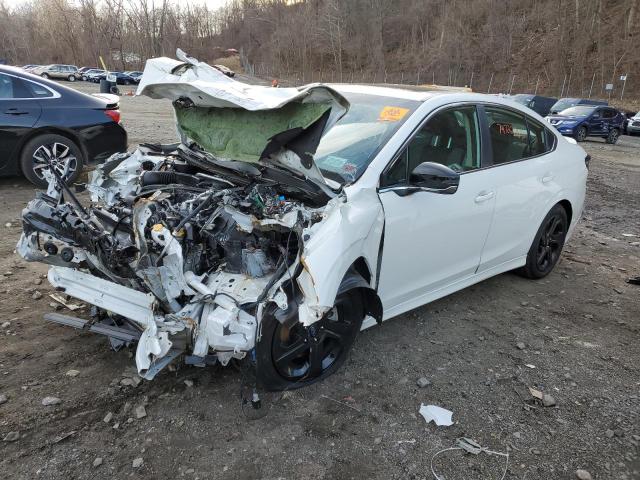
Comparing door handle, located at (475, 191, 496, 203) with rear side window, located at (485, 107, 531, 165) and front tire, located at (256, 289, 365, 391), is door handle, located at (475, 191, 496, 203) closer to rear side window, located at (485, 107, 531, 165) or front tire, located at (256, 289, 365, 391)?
rear side window, located at (485, 107, 531, 165)

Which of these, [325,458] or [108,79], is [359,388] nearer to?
[325,458]

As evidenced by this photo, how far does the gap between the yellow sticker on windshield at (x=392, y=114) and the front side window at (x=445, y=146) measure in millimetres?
171

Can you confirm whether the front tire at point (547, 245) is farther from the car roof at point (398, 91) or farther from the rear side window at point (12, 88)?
the rear side window at point (12, 88)

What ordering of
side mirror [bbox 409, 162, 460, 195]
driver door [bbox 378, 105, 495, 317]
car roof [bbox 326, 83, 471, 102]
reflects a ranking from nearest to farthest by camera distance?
side mirror [bbox 409, 162, 460, 195], driver door [bbox 378, 105, 495, 317], car roof [bbox 326, 83, 471, 102]

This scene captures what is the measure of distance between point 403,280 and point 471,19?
58779 mm

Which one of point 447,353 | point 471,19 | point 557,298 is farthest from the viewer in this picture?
point 471,19

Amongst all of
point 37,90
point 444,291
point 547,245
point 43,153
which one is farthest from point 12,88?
point 547,245

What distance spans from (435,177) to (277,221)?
1033mm

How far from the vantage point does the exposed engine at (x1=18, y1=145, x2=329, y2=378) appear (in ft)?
7.95

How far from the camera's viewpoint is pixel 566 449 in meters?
2.60

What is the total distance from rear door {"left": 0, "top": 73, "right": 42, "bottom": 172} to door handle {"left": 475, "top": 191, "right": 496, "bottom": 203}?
5.81 meters

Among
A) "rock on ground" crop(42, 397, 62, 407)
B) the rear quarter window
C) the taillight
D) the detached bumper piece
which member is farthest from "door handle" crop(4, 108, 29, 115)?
"rock on ground" crop(42, 397, 62, 407)

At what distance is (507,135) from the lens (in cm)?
391

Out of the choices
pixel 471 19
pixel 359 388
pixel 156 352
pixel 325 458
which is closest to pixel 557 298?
pixel 359 388
